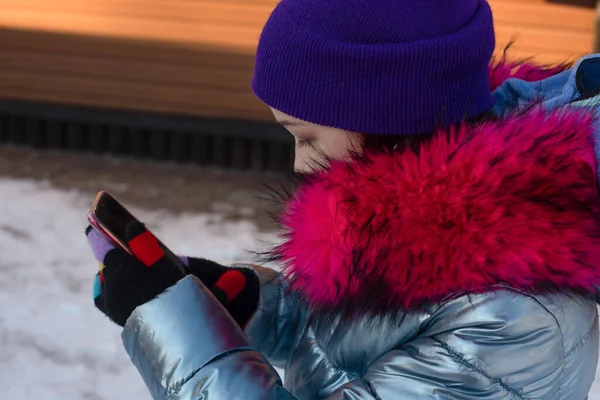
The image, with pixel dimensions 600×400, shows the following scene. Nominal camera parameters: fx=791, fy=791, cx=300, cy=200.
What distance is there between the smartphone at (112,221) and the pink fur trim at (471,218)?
0.93 ft

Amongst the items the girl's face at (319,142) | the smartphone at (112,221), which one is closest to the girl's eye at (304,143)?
the girl's face at (319,142)

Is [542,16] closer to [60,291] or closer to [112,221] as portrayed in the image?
[60,291]

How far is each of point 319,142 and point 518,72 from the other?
35 cm

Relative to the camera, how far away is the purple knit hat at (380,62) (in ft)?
3.13

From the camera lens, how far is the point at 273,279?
1.20 meters

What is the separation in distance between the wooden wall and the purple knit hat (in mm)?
2145

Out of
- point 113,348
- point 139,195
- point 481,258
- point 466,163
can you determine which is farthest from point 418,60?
point 139,195

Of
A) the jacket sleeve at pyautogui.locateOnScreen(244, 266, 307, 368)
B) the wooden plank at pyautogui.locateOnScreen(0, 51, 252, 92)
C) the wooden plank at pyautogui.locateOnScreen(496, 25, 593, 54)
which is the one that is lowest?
the wooden plank at pyautogui.locateOnScreen(0, 51, 252, 92)

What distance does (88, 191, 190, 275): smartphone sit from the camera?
41.1 inches

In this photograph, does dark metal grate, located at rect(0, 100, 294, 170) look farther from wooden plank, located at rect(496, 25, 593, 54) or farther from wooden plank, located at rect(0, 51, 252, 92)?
wooden plank, located at rect(496, 25, 593, 54)

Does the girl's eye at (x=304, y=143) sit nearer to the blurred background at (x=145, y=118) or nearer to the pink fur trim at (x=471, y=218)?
the pink fur trim at (x=471, y=218)

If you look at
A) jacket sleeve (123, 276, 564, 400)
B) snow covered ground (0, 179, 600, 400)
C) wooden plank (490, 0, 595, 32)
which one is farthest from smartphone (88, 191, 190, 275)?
wooden plank (490, 0, 595, 32)

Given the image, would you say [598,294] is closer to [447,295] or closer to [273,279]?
[447,295]

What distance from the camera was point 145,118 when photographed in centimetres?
337
